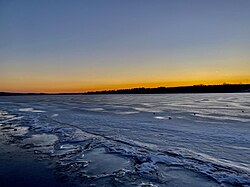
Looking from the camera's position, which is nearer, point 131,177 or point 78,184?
point 78,184

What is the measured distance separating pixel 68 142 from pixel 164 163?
666 cm

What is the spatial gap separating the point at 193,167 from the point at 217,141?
17.9ft

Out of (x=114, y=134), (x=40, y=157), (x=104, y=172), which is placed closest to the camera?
(x=104, y=172)

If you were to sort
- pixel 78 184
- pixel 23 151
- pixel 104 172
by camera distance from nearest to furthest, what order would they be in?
pixel 78 184 < pixel 104 172 < pixel 23 151

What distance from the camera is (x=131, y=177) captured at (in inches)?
334

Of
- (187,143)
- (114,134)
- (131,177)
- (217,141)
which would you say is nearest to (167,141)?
(187,143)

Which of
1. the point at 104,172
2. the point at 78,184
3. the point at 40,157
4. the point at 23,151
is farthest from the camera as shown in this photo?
the point at 23,151

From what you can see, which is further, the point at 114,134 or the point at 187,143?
the point at 114,134

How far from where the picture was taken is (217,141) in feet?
Answer: 47.3

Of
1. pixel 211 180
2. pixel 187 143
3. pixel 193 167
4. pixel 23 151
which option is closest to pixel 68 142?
pixel 23 151

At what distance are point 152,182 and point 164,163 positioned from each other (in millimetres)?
2267

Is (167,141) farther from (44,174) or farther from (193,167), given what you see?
(44,174)

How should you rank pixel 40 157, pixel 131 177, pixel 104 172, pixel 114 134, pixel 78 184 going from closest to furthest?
pixel 78 184 < pixel 131 177 < pixel 104 172 < pixel 40 157 < pixel 114 134

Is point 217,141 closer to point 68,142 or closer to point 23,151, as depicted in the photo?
point 68,142
